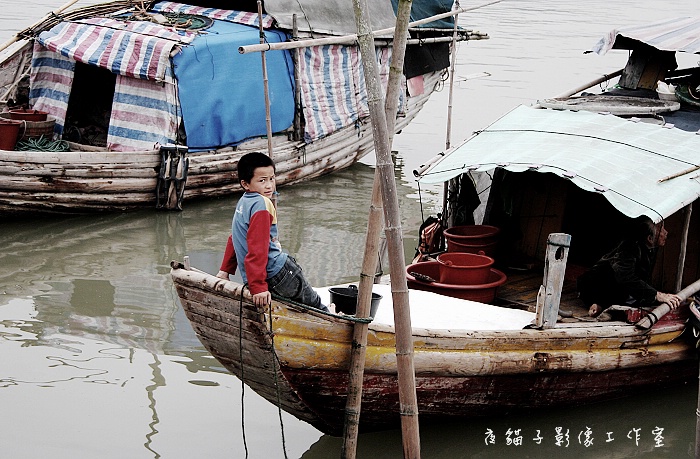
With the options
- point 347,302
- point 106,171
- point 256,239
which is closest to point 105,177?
point 106,171

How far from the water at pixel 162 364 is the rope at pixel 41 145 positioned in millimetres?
766

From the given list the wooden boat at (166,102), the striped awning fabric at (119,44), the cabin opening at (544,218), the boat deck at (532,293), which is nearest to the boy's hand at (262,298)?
the boat deck at (532,293)

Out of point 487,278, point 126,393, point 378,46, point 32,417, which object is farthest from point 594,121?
point 378,46

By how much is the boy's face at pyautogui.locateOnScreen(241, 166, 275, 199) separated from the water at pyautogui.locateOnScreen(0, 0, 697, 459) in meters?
1.51

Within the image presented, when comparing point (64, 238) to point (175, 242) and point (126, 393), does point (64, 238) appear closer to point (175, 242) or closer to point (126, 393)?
point (175, 242)

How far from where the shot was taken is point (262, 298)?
4387 mm

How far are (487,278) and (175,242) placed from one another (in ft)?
13.3

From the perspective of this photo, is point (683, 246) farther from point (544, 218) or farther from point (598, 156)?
point (544, 218)

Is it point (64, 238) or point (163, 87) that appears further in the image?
point (163, 87)

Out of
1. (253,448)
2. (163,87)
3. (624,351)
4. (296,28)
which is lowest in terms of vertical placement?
(253,448)

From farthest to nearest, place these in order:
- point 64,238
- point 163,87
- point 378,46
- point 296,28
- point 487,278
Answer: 1. point 378,46
2. point 296,28
3. point 163,87
4. point 64,238
5. point 487,278

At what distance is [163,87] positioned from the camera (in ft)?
32.2

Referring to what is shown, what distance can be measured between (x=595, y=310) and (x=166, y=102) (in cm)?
545

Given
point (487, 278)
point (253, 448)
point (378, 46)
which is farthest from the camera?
point (378, 46)
